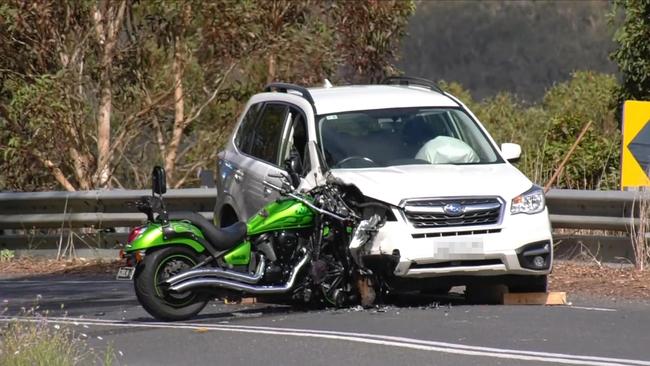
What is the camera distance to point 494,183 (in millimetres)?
12492

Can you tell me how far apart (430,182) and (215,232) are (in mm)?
1657

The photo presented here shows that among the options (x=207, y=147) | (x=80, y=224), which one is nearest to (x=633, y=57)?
(x=207, y=147)

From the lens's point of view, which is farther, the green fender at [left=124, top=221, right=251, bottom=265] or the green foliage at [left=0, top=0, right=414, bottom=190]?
the green foliage at [left=0, top=0, right=414, bottom=190]

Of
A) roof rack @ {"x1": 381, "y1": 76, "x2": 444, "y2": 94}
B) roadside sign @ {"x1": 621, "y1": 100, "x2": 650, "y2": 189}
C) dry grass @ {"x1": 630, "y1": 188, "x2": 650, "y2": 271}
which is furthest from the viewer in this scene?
roadside sign @ {"x1": 621, "y1": 100, "x2": 650, "y2": 189}

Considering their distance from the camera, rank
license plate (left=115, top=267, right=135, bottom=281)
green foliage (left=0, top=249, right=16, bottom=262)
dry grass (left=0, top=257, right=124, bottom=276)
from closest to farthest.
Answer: license plate (left=115, top=267, right=135, bottom=281) < dry grass (left=0, top=257, right=124, bottom=276) < green foliage (left=0, top=249, right=16, bottom=262)

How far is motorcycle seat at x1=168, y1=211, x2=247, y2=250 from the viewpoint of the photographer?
1221 cm

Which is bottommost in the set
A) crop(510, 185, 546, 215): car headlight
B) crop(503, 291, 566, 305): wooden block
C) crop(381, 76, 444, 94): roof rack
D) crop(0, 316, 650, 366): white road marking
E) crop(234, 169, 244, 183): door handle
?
crop(0, 316, 650, 366): white road marking

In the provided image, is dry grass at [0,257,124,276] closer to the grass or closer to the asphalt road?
the asphalt road

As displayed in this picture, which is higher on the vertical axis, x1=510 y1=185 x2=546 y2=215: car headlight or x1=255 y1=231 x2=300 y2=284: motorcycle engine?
x1=510 y1=185 x2=546 y2=215: car headlight

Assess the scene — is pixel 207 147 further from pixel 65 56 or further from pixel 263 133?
pixel 263 133

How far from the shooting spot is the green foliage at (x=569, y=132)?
19.6m

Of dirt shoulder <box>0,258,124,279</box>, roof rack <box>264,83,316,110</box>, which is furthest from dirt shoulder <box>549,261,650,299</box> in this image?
dirt shoulder <box>0,258,124,279</box>

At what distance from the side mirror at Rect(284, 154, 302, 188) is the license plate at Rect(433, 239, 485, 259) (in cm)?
143

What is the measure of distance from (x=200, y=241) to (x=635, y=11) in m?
13.8
